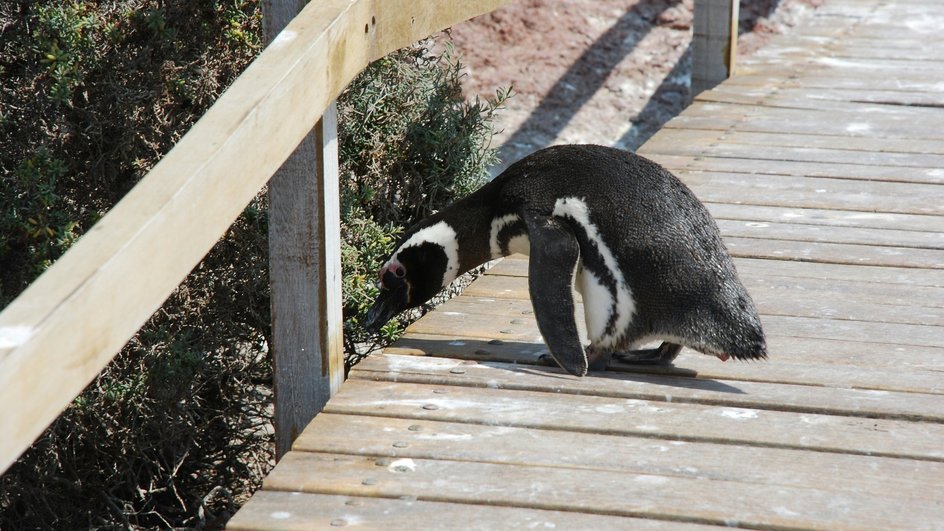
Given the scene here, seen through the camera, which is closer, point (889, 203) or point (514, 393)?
point (514, 393)

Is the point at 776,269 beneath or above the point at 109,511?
above

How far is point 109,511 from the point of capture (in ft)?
11.7

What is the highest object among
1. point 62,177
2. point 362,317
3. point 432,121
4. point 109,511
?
point 62,177

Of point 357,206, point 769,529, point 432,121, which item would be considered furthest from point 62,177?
point 769,529

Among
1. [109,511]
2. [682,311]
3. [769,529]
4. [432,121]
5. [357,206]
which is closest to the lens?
[769,529]

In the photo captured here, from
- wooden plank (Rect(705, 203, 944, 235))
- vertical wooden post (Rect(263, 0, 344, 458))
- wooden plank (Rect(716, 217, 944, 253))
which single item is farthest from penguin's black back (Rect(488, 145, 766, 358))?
wooden plank (Rect(705, 203, 944, 235))

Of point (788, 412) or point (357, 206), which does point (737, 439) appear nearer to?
point (788, 412)

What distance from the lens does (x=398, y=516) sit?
2.05 meters

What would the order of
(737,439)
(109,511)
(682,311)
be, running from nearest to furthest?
1. (737,439)
2. (682,311)
3. (109,511)

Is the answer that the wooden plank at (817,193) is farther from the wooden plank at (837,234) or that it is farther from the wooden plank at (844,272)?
the wooden plank at (844,272)

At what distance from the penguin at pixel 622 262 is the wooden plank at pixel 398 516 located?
2.08ft

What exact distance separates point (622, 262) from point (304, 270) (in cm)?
72

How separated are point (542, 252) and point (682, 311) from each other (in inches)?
13.9

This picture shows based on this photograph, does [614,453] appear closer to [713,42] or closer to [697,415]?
[697,415]
